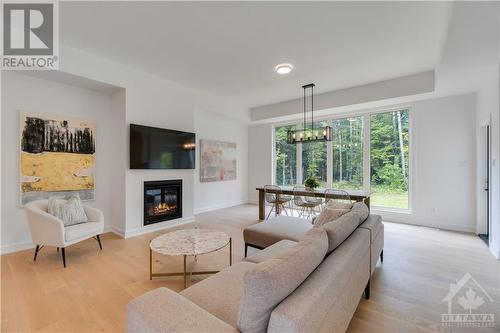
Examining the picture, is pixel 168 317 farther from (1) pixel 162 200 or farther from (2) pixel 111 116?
(2) pixel 111 116

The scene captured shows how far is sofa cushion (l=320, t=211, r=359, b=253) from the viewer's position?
164 cm

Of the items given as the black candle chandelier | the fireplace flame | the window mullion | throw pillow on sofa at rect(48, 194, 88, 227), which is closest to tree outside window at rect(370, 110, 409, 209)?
the window mullion

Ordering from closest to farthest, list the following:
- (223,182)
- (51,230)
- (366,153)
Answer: (51,230) < (366,153) < (223,182)

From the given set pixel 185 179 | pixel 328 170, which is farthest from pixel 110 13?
pixel 328 170

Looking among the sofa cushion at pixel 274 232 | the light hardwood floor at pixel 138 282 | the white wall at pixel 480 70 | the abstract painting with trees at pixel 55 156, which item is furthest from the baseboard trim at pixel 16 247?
the white wall at pixel 480 70

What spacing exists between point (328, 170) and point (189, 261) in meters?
4.32

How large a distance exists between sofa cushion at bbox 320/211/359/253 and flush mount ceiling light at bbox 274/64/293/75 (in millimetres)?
2762

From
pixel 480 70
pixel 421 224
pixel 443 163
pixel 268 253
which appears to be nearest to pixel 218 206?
pixel 268 253

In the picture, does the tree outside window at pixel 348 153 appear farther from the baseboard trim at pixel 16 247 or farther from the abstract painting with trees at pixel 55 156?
the baseboard trim at pixel 16 247

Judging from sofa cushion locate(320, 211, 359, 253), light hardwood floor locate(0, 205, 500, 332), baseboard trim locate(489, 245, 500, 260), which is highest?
sofa cushion locate(320, 211, 359, 253)

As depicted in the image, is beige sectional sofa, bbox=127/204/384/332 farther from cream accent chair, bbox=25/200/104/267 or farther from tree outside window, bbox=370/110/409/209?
tree outside window, bbox=370/110/409/209

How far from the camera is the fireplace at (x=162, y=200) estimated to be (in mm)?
4215

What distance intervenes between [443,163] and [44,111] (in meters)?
7.26

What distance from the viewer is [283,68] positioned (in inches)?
151
